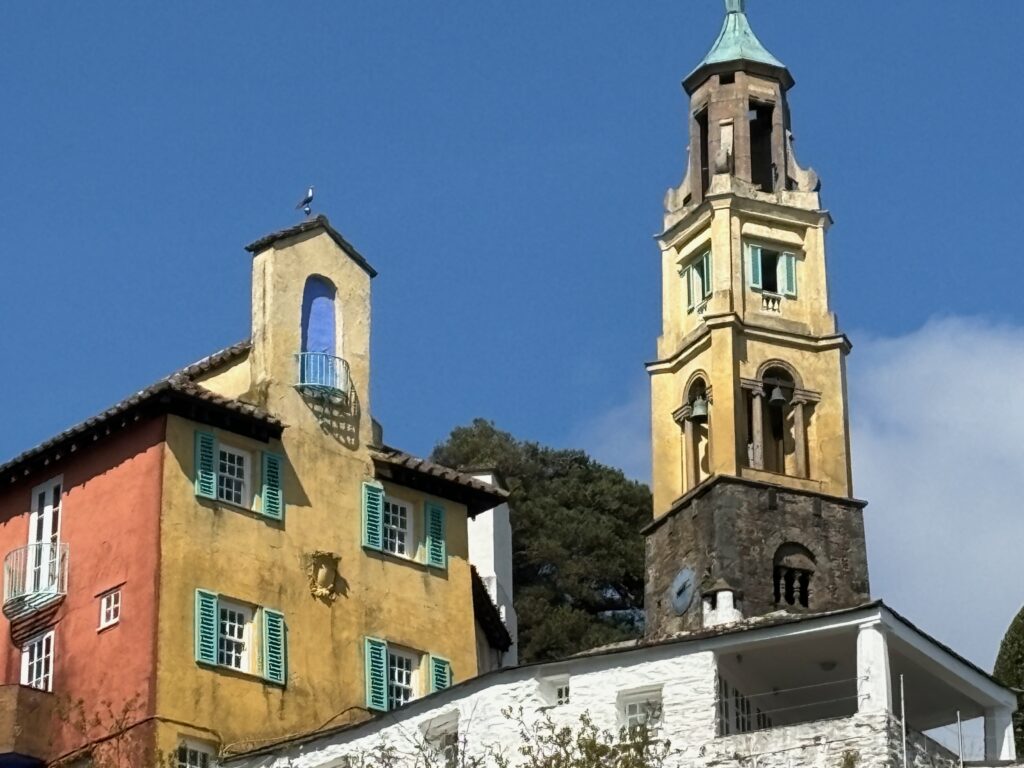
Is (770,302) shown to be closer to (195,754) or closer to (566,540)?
(566,540)

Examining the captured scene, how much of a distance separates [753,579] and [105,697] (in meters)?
22.4

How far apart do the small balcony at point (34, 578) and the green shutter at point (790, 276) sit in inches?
1049

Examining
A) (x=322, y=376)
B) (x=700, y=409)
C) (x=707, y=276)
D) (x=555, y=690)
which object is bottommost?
(x=555, y=690)

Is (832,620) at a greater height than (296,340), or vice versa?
(296,340)

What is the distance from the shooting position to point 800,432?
72.1 m

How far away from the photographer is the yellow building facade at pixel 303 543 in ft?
169

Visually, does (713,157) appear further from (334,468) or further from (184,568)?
(184,568)

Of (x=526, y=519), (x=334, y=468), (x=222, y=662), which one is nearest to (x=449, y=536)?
(x=334, y=468)

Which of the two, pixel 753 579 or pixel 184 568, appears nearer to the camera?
pixel 184 568

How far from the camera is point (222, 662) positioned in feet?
170

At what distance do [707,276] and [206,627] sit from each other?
85.6ft

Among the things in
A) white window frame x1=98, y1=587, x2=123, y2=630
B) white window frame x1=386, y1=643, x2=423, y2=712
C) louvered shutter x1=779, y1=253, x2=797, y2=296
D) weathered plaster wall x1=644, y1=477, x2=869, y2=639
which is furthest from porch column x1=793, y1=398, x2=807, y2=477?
white window frame x1=98, y1=587, x2=123, y2=630

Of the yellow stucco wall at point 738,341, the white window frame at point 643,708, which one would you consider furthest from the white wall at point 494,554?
Answer: the white window frame at point 643,708

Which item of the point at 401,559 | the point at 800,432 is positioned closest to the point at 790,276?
the point at 800,432
